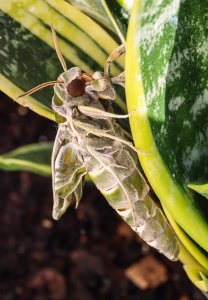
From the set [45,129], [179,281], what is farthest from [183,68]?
[45,129]

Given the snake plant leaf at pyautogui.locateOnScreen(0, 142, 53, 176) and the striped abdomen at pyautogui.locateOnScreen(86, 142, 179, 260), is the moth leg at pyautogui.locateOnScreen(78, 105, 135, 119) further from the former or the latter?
the snake plant leaf at pyautogui.locateOnScreen(0, 142, 53, 176)

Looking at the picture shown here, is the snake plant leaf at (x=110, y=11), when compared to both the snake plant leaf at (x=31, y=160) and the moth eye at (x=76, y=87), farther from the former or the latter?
the snake plant leaf at (x=31, y=160)

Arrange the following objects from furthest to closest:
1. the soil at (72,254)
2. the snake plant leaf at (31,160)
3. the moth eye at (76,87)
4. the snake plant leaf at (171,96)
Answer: the soil at (72,254), the snake plant leaf at (31,160), the moth eye at (76,87), the snake plant leaf at (171,96)

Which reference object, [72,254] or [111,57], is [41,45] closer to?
[111,57]

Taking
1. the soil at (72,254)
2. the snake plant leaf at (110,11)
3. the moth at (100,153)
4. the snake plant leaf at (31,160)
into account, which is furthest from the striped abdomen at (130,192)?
the soil at (72,254)

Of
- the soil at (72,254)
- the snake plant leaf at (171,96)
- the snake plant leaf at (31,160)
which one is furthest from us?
the soil at (72,254)

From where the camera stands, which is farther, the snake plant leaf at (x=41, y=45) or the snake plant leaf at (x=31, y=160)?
the snake plant leaf at (x=31, y=160)

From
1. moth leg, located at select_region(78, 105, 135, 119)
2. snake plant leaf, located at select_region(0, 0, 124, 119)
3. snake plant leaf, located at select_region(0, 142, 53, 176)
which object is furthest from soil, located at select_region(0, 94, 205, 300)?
moth leg, located at select_region(78, 105, 135, 119)
